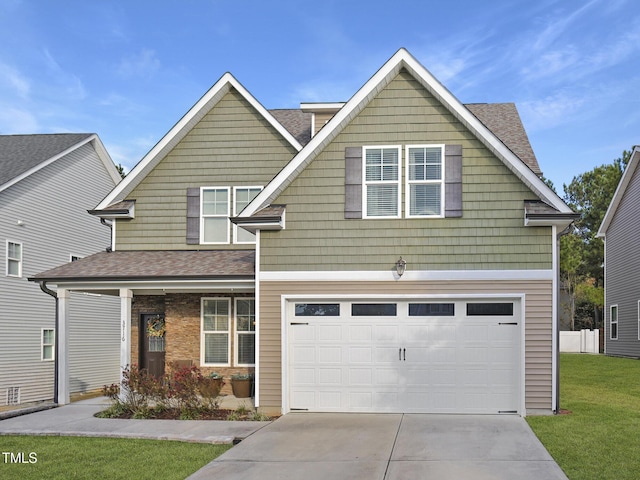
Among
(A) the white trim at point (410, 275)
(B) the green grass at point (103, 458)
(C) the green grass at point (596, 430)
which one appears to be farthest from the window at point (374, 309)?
(B) the green grass at point (103, 458)

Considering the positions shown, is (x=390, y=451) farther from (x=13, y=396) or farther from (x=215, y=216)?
(x=13, y=396)

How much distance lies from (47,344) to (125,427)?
12.0 meters

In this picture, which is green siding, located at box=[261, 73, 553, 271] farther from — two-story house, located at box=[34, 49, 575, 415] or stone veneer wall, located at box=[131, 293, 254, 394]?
stone veneer wall, located at box=[131, 293, 254, 394]

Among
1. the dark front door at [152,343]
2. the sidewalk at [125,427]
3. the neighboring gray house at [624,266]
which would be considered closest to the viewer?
the sidewalk at [125,427]

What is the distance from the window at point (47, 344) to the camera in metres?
23.5

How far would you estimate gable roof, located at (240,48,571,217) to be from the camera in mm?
14039

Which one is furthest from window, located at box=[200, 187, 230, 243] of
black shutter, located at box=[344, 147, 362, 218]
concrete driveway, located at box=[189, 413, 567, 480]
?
concrete driveway, located at box=[189, 413, 567, 480]

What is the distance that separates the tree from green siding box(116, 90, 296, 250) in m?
32.2

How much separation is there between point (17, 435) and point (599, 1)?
15.1 meters

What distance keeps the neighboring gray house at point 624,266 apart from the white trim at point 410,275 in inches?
612

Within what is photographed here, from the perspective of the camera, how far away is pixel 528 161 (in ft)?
55.7

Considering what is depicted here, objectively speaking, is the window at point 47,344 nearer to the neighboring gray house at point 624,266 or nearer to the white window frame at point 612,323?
the neighboring gray house at point 624,266

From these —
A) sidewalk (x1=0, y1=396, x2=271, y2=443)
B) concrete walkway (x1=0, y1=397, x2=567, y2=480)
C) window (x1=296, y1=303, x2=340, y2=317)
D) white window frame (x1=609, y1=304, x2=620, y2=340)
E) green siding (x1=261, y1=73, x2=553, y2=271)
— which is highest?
green siding (x1=261, y1=73, x2=553, y2=271)

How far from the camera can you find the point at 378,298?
14.4 m
